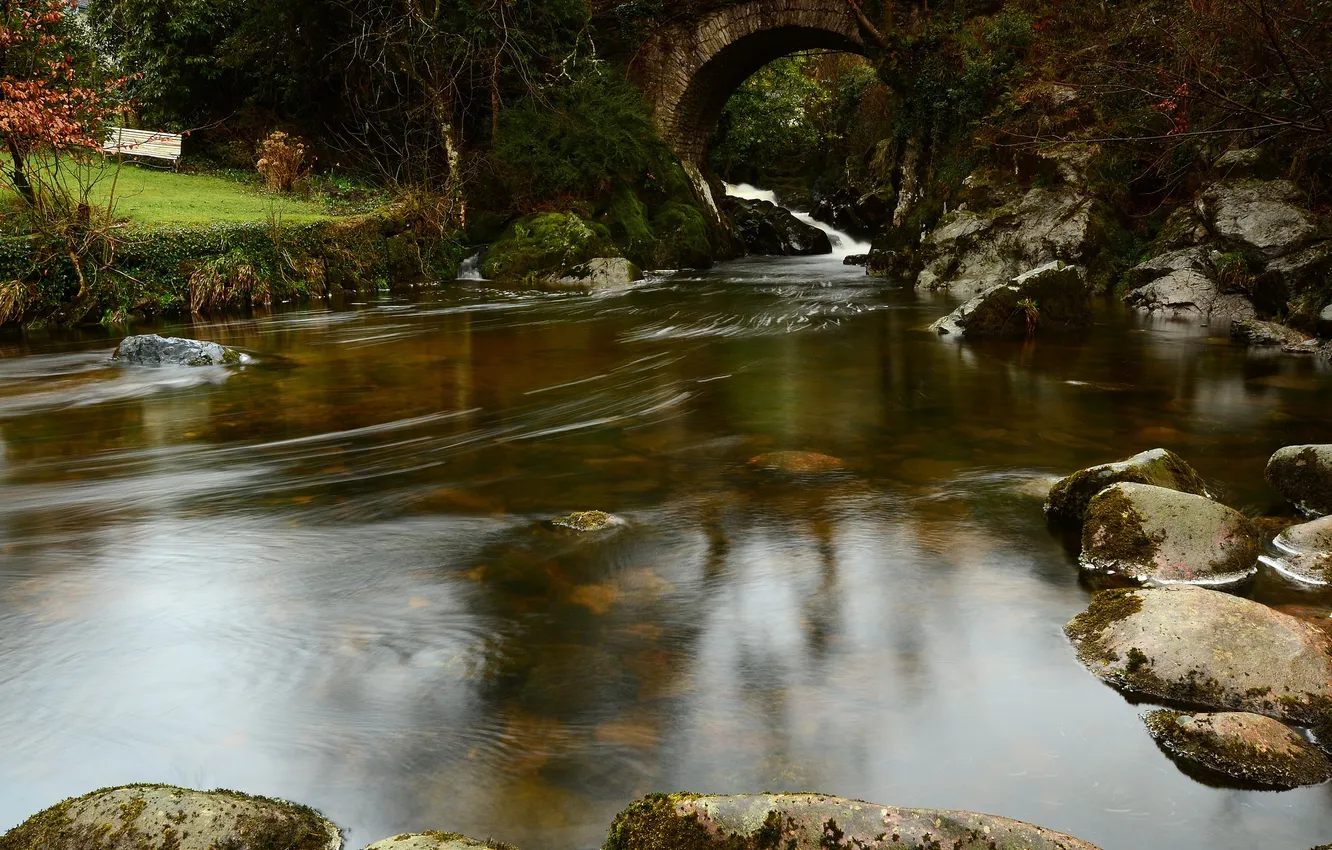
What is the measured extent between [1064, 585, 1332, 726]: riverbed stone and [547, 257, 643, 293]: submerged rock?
567 inches

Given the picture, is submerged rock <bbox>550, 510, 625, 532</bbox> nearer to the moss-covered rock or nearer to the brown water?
the brown water

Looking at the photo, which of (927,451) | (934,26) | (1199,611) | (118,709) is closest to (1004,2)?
(934,26)

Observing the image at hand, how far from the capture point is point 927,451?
6277mm

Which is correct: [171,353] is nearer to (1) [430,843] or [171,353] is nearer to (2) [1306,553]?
(1) [430,843]

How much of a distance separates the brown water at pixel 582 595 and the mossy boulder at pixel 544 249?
30.8ft

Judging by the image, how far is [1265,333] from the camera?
1021cm

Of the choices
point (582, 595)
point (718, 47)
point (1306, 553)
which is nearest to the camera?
point (582, 595)

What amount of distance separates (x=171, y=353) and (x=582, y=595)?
23.6ft

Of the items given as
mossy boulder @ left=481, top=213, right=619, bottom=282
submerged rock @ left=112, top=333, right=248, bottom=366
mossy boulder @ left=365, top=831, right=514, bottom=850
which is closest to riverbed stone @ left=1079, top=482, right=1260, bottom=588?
mossy boulder @ left=365, top=831, right=514, bottom=850

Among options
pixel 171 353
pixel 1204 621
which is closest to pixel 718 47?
pixel 171 353

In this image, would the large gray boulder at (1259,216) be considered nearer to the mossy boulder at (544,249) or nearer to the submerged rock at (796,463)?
the submerged rock at (796,463)

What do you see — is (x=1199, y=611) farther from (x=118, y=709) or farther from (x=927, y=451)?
(x=118, y=709)

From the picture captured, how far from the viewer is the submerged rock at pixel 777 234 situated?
2597 cm

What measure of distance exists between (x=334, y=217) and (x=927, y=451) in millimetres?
13313
